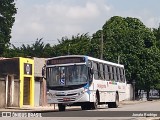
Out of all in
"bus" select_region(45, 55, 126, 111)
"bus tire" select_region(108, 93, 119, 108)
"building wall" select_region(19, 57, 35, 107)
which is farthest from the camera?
"building wall" select_region(19, 57, 35, 107)

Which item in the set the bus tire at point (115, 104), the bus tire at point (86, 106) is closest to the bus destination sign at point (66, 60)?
the bus tire at point (86, 106)

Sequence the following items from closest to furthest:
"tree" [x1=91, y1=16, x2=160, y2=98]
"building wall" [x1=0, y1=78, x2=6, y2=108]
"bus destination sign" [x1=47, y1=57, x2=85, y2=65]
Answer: "bus destination sign" [x1=47, y1=57, x2=85, y2=65], "building wall" [x1=0, y1=78, x2=6, y2=108], "tree" [x1=91, y1=16, x2=160, y2=98]

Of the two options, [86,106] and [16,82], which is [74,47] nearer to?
[16,82]

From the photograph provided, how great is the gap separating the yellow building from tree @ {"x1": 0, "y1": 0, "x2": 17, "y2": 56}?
2999cm

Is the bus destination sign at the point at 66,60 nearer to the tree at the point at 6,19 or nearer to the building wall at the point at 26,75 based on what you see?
the building wall at the point at 26,75

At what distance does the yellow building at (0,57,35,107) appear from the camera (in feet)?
128

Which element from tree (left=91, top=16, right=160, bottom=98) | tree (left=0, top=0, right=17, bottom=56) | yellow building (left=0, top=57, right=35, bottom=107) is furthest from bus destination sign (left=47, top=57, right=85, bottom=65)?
tree (left=0, top=0, right=17, bottom=56)

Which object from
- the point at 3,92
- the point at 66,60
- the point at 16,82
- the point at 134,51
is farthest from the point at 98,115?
the point at 134,51

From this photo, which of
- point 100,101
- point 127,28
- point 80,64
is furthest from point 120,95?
point 127,28

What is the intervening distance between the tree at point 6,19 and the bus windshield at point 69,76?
43.1 meters

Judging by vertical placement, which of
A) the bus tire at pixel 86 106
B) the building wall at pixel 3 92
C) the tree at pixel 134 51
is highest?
the tree at pixel 134 51

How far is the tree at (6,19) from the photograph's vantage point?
7319 cm

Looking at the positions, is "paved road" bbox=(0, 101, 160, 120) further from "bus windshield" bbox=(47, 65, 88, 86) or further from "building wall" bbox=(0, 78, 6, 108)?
"building wall" bbox=(0, 78, 6, 108)

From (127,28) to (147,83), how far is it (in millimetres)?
8331
